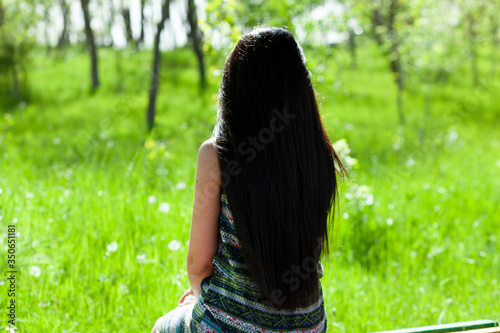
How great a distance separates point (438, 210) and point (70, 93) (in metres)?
10.4

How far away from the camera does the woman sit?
1455 millimetres

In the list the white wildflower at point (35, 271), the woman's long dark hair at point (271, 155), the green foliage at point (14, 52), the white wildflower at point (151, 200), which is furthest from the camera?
the green foliage at point (14, 52)

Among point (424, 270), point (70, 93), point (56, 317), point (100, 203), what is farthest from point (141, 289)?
point (70, 93)

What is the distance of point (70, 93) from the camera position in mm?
12023

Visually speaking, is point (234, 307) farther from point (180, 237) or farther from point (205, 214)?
point (180, 237)

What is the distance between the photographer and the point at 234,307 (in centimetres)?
154

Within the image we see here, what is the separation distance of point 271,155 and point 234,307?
0.54 m

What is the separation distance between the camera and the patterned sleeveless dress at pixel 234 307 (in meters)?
1.53

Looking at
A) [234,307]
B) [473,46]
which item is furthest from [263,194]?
[473,46]

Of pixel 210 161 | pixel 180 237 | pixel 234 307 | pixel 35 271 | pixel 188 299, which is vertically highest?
pixel 210 161

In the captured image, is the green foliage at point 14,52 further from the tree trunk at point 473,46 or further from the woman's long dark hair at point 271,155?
the tree trunk at point 473,46

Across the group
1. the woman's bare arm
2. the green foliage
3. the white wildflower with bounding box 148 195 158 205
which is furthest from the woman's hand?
the green foliage

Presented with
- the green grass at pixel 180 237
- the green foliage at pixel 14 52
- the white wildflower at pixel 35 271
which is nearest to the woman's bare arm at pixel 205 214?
the green grass at pixel 180 237

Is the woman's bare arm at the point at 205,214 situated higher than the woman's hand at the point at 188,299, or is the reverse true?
the woman's bare arm at the point at 205,214
